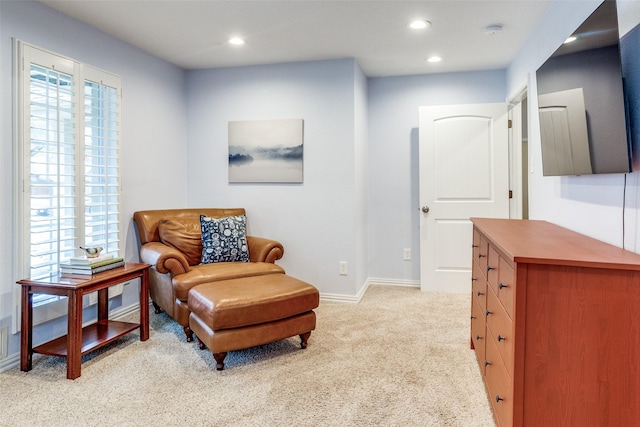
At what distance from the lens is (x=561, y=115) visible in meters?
1.94

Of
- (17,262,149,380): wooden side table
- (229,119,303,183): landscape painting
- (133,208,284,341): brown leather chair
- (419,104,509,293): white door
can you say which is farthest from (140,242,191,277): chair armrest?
(419,104,509,293): white door

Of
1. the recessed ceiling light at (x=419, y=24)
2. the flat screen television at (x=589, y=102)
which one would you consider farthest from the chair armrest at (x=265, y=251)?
the flat screen television at (x=589, y=102)

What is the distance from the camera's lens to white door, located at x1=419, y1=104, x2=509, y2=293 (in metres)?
3.86

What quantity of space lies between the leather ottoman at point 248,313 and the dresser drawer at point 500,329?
1131 mm

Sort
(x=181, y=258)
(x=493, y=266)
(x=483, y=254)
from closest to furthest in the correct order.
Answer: (x=493, y=266) → (x=483, y=254) → (x=181, y=258)

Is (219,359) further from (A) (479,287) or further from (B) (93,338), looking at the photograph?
(A) (479,287)

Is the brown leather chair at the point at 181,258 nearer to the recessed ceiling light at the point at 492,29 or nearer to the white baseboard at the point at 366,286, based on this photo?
the white baseboard at the point at 366,286

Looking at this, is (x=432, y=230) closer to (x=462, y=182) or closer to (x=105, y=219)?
(x=462, y=182)

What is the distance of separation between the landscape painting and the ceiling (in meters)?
0.60

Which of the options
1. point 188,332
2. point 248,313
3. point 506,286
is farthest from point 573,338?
point 188,332

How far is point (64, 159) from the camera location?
2650 mm

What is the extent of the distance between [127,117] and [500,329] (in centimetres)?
315

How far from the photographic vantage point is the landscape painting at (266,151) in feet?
12.5

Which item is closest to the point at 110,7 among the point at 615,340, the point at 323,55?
the point at 323,55
